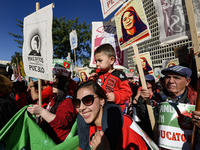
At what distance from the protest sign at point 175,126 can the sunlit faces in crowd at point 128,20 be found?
136cm

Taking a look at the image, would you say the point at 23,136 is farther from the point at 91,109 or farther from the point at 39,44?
the point at 39,44

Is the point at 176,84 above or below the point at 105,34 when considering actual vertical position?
below

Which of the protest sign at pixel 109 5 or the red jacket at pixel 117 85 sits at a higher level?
the protest sign at pixel 109 5

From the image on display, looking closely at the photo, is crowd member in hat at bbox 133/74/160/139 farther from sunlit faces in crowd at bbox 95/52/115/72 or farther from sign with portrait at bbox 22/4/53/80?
sign with portrait at bbox 22/4/53/80

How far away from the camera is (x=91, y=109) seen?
4.35 ft

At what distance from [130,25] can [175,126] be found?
1617 mm

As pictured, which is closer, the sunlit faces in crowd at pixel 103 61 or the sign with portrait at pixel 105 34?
the sunlit faces in crowd at pixel 103 61

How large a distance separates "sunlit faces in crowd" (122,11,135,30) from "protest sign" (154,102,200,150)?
4.46 ft

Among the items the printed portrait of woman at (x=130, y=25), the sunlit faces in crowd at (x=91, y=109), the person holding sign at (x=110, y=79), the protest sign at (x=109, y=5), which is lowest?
the sunlit faces in crowd at (x=91, y=109)

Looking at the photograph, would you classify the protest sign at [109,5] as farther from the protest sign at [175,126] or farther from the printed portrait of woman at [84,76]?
the printed portrait of woman at [84,76]

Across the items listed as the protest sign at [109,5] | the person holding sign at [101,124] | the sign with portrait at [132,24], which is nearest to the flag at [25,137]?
the person holding sign at [101,124]

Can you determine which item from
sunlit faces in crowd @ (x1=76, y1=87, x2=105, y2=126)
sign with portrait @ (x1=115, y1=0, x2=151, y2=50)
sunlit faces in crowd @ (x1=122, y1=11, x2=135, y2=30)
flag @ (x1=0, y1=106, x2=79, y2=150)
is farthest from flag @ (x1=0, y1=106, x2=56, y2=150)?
sunlit faces in crowd @ (x1=122, y1=11, x2=135, y2=30)

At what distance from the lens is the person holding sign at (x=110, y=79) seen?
2.02 m

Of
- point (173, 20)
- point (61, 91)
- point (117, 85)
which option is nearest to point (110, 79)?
point (117, 85)
